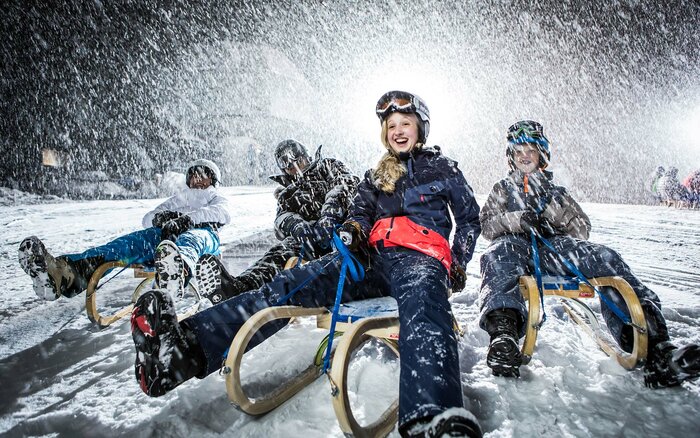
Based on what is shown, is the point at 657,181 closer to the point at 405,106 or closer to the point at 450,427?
the point at 405,106

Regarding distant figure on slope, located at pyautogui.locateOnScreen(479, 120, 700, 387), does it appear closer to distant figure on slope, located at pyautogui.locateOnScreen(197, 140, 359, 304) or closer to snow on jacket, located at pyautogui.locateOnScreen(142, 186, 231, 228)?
distant figure on slope, located at pyautogui.locateOnScreen(197, 140, 359, 304)

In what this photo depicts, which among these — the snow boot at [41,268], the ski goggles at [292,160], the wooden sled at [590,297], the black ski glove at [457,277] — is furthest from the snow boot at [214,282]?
the wooden sled at [590,297]

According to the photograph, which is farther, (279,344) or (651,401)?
(279,344)

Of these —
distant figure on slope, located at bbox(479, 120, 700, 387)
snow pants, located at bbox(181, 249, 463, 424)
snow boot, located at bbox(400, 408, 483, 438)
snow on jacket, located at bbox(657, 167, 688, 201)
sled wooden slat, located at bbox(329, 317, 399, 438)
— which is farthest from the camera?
snow on jacket, located at bbox(657, 167, 688, 201)

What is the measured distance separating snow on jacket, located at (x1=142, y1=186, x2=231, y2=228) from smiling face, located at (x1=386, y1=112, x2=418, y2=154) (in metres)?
2.32

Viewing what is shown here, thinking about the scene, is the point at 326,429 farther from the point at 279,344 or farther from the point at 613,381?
the point at 613,381

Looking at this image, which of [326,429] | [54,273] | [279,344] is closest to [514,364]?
[326,429]

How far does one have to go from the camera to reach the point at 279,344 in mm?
2637

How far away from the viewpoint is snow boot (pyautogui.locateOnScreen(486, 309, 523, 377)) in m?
1.95

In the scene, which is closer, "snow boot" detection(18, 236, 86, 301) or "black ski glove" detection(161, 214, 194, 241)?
"snow boot" detection(18, 236, 86, 301)

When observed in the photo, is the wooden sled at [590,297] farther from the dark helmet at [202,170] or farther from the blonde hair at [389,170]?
the dark helmet at [202,170]

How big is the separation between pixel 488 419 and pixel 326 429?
33.2 inches

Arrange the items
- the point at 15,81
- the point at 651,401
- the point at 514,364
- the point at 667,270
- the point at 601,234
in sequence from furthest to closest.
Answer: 1. the point at 15,81
2. the point at 601,234
3. the point at 667,270
4. the point at 514,364
5. the point at 651,401

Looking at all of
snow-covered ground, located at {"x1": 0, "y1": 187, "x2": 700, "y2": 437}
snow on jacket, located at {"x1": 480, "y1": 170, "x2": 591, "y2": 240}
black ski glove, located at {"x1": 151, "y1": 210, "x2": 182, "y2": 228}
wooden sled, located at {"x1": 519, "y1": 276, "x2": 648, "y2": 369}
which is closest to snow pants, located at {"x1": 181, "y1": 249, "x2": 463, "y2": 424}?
snow-covered ground, located at {"x1": 0, "y1": 187, "x2": 700, "y2": 437}
